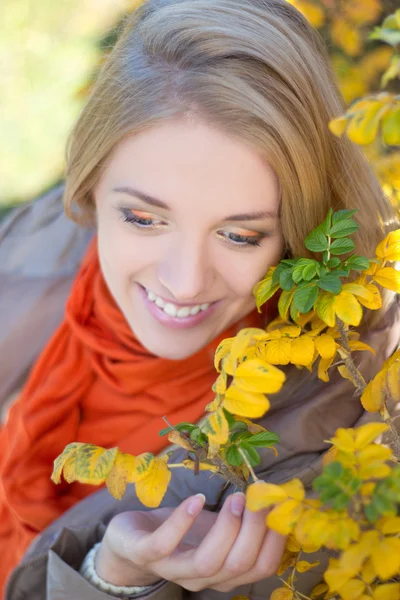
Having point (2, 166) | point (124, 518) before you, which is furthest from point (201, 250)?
point (2, 166)

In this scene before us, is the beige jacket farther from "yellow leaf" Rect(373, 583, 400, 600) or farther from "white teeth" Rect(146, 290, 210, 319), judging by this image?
"yellow leaf" Rect(373, 583, 400, 600)

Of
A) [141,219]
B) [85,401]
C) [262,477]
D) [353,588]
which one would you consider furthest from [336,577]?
[85,401]

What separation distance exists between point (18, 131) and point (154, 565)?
3425 mm

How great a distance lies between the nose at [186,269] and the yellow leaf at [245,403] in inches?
20.3

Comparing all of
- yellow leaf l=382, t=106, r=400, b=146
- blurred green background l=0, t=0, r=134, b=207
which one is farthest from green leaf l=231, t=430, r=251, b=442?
blurred green background l=0, t=0, r=134, b=207

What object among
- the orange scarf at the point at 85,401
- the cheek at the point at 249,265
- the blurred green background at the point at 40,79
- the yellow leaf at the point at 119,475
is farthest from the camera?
the blurred green background at the point at 40,79

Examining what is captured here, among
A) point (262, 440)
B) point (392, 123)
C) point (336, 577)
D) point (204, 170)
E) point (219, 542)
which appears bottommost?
point (219, 542)

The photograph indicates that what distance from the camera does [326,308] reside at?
121cm

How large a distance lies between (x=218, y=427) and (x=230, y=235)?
61 cm

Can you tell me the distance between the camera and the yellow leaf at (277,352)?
1222 millimetres

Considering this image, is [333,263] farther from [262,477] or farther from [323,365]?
[262,477]

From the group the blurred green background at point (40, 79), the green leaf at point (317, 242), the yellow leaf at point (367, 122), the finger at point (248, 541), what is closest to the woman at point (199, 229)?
the finger at point (248, 541)

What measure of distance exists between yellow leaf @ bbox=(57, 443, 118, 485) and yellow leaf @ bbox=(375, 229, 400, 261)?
1.90 feet

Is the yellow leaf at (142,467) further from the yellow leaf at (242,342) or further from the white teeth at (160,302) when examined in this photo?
the white teeth at (160,302)
